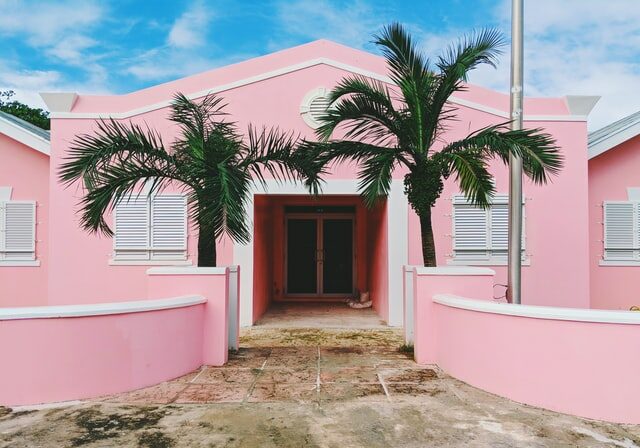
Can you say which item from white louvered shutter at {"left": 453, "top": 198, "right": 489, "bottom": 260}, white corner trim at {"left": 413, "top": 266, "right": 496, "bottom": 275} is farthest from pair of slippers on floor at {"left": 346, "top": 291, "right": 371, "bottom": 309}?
white corner trim at {"left": 413, "top": 266, "right": 496, "bottom": 275}

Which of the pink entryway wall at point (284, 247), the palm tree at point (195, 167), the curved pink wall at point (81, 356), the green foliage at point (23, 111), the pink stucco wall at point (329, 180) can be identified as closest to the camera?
the curved pink wall at point (81, 356)

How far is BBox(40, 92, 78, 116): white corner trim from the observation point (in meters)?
9.52

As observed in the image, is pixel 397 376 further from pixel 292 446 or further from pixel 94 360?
pixel 94 360

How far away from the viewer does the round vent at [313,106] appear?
967 centimetres

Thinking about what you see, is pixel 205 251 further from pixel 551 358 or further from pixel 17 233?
pixel 17 233

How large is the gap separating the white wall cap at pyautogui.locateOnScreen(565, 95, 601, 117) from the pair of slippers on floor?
6452 mm

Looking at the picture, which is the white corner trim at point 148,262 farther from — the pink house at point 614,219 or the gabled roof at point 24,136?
the pink house at point 614,219

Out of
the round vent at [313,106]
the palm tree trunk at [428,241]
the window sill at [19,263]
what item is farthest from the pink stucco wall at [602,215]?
the window sill at [19,263]

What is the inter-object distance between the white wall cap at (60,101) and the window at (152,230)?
2.31 metres

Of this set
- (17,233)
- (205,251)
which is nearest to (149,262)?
(17,233)

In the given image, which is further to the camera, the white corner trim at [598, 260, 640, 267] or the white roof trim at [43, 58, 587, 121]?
the white corner trim at [598, 260, 640, 267]

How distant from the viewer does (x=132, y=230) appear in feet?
31.8

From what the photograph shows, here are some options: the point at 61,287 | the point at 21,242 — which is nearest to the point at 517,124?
the point at 61,287

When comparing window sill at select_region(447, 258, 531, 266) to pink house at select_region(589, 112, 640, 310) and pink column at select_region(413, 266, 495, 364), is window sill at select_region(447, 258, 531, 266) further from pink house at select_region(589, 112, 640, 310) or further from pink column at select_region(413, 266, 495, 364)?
pink column at select_region(413, 266, 495, 364)
